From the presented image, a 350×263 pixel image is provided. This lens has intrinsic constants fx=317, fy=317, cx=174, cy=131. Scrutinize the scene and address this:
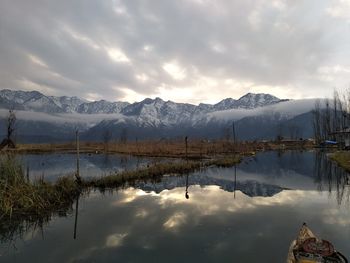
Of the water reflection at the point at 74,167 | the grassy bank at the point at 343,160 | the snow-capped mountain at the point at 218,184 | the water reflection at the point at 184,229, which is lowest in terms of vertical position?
the water reflection at the point at 184,229

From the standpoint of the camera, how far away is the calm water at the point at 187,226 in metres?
14.3

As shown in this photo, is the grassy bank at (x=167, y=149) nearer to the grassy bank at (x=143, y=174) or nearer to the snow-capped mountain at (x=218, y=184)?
the grassy bank at (x=143, y=174)

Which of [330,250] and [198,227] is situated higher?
[330,250]

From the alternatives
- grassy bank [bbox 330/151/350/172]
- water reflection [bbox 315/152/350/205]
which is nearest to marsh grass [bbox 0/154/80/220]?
Answer: water reflection [bbox 315/152/350/205]

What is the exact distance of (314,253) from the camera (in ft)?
35.7

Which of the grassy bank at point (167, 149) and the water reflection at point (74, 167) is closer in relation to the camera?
the water reflection at point (74, 167)

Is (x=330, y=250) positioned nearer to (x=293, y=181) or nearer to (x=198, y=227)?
(x=198, y=227)

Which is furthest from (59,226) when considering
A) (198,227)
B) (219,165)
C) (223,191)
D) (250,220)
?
(219,165)

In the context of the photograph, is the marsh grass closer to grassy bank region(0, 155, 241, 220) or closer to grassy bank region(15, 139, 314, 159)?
grassy bank region(0, 155, 241, 220)

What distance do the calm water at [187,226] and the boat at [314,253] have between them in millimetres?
2092

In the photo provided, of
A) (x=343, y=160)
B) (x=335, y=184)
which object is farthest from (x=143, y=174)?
(x=343, y=160)

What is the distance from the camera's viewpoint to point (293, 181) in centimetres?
3644

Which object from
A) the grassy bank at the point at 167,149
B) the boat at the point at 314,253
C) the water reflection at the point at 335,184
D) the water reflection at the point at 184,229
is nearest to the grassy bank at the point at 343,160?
the water reflection at the point at 335,184

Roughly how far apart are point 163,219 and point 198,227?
9.55 ft
